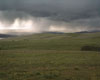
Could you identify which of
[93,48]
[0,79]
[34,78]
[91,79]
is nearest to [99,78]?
[91,79]

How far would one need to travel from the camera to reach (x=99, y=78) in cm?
1806

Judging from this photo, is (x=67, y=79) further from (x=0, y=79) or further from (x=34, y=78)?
(x=0, y=79)

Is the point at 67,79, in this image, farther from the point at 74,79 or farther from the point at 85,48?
the point at 85,48

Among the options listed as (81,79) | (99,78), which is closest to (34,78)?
(81,79)

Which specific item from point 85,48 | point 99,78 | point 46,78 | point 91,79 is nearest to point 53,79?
point 46,78

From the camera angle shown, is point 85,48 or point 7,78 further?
point 85,48

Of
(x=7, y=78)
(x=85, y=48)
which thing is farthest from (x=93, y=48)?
(x=7, y=78)

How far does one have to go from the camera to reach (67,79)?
17.4 meters

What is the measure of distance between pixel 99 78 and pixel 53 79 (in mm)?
5631

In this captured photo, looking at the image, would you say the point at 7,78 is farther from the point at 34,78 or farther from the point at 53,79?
the point at 53,79

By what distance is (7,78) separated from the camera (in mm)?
17672

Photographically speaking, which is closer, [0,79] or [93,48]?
[0,79]

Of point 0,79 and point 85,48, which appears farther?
point 85,48

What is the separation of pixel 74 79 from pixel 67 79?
816 mm
